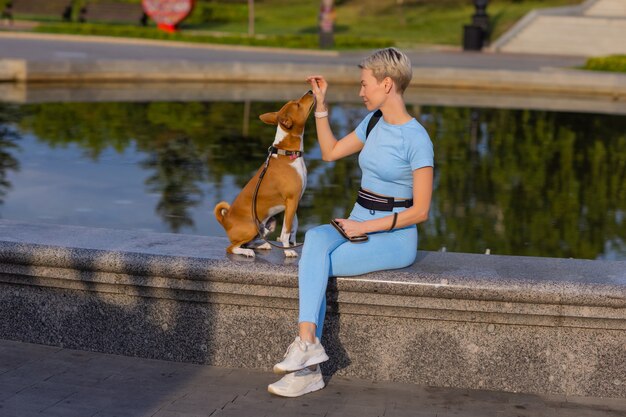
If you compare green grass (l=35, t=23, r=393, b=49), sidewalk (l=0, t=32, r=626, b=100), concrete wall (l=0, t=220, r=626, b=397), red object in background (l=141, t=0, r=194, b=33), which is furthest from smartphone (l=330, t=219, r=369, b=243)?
red object in background (l=141, t=0, r=194, b=33)

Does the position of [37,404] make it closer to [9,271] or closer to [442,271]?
[9,271]

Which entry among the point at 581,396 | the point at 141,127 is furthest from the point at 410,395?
the point at 141,127

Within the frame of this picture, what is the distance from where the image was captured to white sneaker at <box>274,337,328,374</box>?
5.29 m

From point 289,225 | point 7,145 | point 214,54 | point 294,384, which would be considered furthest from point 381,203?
point 214,54

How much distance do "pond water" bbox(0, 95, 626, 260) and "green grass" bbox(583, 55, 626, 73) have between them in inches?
262

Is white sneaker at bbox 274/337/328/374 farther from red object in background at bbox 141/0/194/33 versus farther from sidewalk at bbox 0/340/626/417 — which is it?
red object in background at bbox 141/0/194/33

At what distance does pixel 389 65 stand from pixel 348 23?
38329 millimetres

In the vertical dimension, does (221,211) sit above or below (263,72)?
below

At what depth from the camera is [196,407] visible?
5.16 m

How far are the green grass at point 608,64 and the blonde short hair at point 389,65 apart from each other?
70.5ft

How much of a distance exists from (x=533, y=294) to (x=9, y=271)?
2.72 m

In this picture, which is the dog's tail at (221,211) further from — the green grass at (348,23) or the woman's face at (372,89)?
the green grass at (348,23)

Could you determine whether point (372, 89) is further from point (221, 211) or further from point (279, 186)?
point (221, 211)

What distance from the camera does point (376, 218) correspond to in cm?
561
